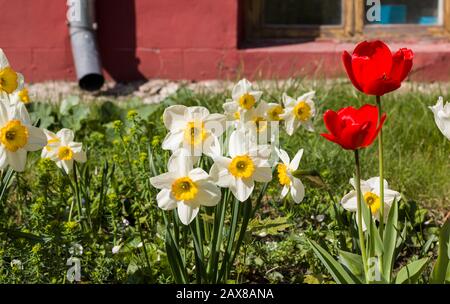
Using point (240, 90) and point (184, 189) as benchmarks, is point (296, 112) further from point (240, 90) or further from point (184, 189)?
point (184, 189)

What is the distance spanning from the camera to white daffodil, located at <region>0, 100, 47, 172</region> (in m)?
1.87

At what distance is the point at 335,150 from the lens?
3303 mm

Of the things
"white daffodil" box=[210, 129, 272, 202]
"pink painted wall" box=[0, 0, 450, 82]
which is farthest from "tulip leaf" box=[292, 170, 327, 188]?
"pink painted wall" box=[0, 0, 450, 82]

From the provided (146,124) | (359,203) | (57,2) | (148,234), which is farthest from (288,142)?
(57,2)

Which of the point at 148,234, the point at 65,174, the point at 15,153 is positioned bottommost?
the point at 148,234

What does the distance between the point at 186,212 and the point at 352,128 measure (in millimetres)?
436

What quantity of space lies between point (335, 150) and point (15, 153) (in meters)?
1.71

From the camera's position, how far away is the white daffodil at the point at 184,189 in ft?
5.96

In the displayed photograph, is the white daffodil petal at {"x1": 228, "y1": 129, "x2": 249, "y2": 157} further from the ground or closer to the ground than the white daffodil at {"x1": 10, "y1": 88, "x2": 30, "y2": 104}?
closer to the ground

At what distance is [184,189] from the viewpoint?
1.83m

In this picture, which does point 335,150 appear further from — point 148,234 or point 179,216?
point 179,216

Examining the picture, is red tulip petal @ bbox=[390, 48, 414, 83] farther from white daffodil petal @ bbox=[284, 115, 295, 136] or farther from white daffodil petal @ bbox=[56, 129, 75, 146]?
white daffodil petal @ bbox=[56, 129, 75, 146]

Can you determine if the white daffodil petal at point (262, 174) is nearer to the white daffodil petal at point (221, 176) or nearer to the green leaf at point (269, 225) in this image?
the white daffodil petal at point (221, 176)

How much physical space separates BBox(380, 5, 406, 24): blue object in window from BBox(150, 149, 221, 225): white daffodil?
406cm
